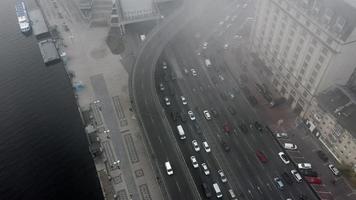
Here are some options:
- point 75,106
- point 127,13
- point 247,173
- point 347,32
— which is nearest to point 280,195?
point 247,173

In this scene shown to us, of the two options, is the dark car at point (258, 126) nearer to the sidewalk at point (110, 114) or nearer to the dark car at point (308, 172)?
the dark car at point (308, 172)

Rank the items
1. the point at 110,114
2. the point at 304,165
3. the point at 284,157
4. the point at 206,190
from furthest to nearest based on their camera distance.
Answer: the point at 110,114 → the point at 284,157 → the point at 304,165 → the point at 206,190

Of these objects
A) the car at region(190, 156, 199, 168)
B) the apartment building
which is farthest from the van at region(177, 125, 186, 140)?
the apartment building

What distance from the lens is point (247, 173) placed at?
126812mm

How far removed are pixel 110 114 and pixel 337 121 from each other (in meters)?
95.4

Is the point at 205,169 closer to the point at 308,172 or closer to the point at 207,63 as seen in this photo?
the point at 308,172

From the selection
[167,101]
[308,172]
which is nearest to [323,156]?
[308,172]

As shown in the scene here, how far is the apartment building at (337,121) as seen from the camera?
120m

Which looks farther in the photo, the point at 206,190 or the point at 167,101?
the point at 167,101

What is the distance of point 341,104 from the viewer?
127 m

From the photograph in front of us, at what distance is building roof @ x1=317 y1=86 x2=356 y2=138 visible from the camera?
121m

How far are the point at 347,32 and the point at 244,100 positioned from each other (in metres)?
55.4

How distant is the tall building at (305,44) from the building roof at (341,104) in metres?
3.26

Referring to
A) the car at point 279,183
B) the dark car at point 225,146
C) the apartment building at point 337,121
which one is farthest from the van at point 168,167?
the apartment building at point 337,121
